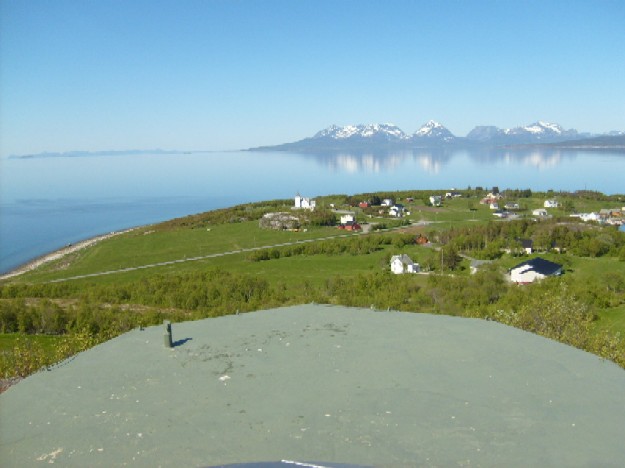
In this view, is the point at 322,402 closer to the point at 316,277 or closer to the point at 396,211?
the point at 316,277

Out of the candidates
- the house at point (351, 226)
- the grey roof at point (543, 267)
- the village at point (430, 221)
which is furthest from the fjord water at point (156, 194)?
the grey roof at point (543, 267)

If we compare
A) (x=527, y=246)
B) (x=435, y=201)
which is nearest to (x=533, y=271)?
(x=527, y=246)

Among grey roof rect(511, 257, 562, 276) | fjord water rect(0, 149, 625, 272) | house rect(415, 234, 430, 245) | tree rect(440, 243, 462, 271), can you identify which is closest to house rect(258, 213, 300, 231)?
house rect(415, 234, 430, 245)

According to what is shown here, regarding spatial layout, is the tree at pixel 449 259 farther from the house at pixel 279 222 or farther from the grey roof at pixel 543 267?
the house at pixel 279 222

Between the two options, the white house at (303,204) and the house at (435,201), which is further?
the house at (435,201)

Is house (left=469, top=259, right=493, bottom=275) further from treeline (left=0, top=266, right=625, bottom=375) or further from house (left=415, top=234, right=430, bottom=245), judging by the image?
house (left=415, top=234, right=430, bottom=245)

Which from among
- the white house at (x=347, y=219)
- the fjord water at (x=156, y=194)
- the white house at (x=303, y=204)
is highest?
the white house at (x=303, y=204)

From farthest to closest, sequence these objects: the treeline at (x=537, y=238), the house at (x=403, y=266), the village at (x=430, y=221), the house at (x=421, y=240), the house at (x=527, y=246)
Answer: the house at (x=421, y=240), the house at (x=527, y=246), the treeline at (x=537, y=238), the house at (x=403, y=266), the village at (x=430, y=221)
